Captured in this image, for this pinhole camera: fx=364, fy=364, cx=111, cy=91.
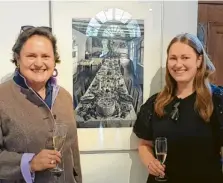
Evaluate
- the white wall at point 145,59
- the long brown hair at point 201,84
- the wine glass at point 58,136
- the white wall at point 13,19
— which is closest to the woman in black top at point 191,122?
the long brown hair at point 201,84

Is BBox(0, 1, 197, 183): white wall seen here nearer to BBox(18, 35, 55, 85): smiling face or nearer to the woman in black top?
the woman in black top

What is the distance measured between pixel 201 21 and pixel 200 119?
789 mm

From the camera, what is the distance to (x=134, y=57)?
198 cm

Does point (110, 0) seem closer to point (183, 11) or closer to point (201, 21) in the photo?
point (183, 11)

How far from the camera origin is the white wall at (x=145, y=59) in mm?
1863

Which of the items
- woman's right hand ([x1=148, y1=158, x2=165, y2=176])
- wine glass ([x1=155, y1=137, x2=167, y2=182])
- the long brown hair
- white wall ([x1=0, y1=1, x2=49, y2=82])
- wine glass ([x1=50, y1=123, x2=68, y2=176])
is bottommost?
woman's right hand ([x1=148, y1=158, x2=165, y2=176])

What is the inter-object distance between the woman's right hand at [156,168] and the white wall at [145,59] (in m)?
0.24

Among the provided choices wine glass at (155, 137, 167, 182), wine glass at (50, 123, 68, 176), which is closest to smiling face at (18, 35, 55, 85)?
wine glass at (50, 123, 68, 176)

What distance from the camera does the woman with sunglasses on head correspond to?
1.48 meters

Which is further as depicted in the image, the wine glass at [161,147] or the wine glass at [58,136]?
the wine glass at [161,147]

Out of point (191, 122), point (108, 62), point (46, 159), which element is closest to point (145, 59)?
point (108, 62)

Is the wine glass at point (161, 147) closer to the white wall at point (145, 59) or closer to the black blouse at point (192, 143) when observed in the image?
the black blouse at point (192, 143)

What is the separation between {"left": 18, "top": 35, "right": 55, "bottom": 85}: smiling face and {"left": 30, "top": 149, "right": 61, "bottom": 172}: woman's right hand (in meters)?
0.32

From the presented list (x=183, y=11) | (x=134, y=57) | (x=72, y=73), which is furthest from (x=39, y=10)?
(x=183, y=11)
